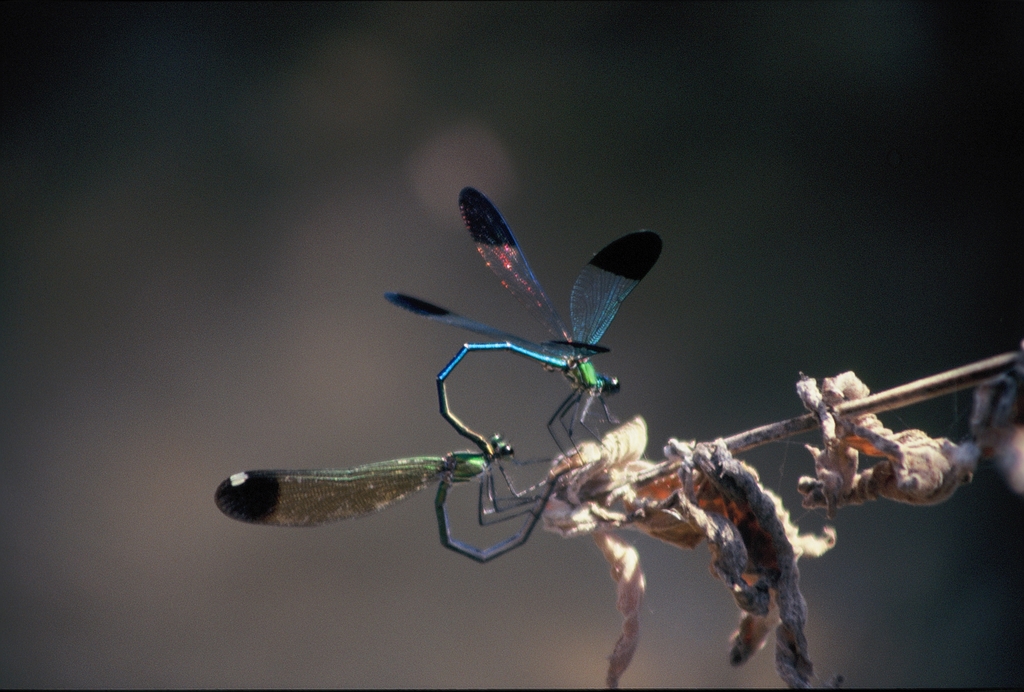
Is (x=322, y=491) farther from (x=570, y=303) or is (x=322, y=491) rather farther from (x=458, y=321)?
(x=570, y=303)

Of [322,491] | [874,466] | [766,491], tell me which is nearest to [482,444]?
[322,491]

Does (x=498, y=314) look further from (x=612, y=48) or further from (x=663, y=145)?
(x=612, y=48)

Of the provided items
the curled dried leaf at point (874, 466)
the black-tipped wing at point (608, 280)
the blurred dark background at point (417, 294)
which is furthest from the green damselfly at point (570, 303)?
the blurred dark background at point (417, 294)

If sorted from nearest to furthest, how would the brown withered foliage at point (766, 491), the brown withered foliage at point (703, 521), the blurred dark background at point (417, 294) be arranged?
the brown withered foliage at point (766, 491) → the brown withered foliage at point (703, 521) → the blurred dark background at point (417, 294)

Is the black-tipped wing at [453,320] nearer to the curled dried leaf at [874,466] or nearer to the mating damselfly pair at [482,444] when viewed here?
the mating damselfly pair at [482,444]

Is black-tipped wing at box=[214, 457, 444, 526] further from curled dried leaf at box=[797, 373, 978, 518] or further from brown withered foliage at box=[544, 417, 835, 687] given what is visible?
curled dried leaf at box=[797, 373, 978, 518]

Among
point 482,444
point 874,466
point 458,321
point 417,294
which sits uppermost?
point 417,294
